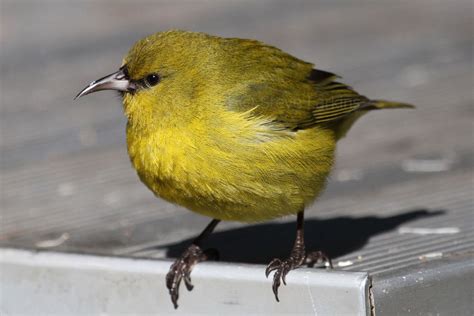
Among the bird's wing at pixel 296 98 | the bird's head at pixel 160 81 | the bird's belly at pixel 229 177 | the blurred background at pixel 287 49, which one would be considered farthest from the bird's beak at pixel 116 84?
the blurred background at pixel 287 49

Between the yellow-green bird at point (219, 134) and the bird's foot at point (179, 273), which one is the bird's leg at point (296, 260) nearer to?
the yellow-green bird at point (219, 134)

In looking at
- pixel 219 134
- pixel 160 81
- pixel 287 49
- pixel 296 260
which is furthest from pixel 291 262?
pixel 287 49

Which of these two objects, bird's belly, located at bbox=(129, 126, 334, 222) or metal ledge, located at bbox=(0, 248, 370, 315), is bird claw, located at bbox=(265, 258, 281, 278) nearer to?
metal ledge, located at bbox=(0, 248, 370, 315)

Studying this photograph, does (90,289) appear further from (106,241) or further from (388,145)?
(388,145)

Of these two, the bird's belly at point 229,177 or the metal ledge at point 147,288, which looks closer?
the metal ledge at point 147,288

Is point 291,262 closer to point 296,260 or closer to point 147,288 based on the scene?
point 296,260

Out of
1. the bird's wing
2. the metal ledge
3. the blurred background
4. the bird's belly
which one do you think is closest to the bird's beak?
the bird's belly
